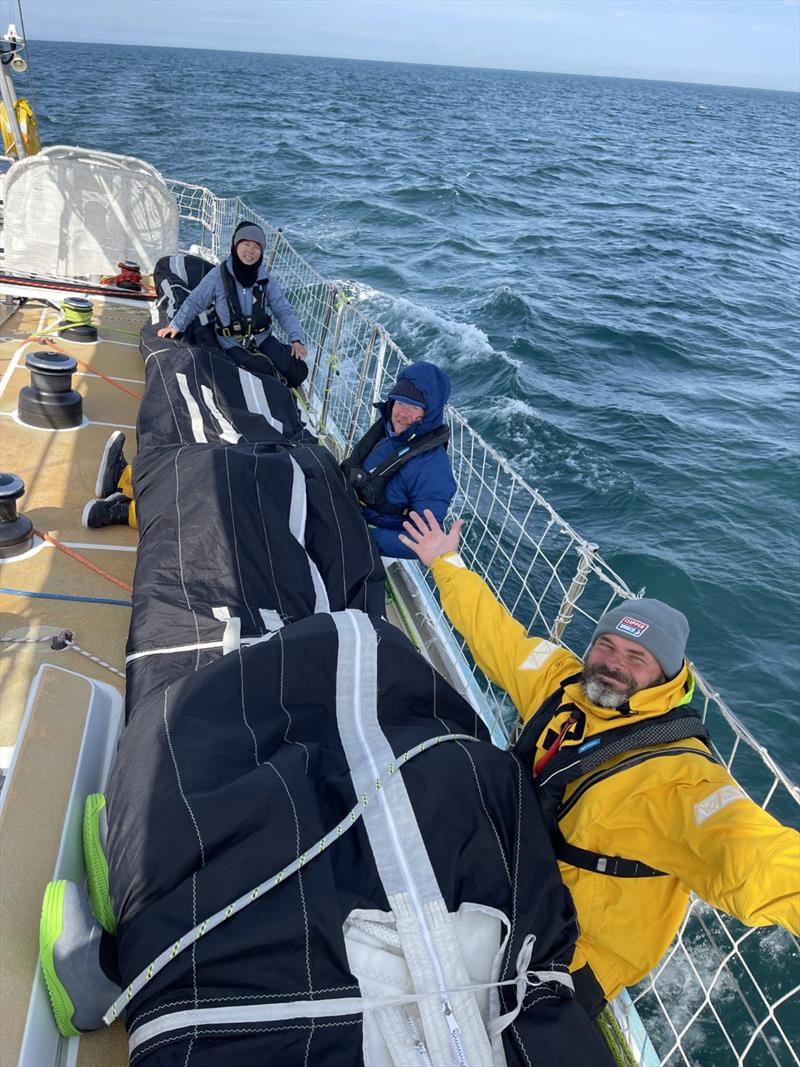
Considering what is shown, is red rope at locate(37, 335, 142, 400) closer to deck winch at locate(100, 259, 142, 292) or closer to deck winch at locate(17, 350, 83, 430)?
deck winch at locate(17, 350, 83, 430)

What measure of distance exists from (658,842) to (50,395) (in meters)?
3.92

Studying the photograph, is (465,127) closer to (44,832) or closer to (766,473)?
(766,473)

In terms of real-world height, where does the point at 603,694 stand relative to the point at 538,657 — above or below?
above

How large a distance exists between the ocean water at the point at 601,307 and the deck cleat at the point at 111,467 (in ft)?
17.6

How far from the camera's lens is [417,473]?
3516mm

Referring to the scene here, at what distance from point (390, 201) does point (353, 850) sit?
23.0 m

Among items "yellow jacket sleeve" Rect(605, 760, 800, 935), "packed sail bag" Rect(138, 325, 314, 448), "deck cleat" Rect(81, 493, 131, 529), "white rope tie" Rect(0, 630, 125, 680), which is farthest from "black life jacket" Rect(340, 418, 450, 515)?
"yellow jacket sleeve" Rect(605, 760, 800, 935)

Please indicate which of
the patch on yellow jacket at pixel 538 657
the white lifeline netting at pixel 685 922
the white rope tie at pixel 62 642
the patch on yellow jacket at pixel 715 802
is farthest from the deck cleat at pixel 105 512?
the patch on yellow jacket at pixel 715 802

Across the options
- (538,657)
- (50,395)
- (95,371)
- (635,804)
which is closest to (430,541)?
(538,657)

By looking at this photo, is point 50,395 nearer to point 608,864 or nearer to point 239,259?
point 239,259

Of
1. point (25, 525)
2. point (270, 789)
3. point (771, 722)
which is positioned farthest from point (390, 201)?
point (270, 789)

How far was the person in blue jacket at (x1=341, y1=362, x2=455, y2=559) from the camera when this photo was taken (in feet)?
11.2

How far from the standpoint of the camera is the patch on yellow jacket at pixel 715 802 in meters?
1.66

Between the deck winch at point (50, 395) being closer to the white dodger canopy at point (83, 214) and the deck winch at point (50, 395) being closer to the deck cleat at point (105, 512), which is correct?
the deck cleat at point (105, 512)
